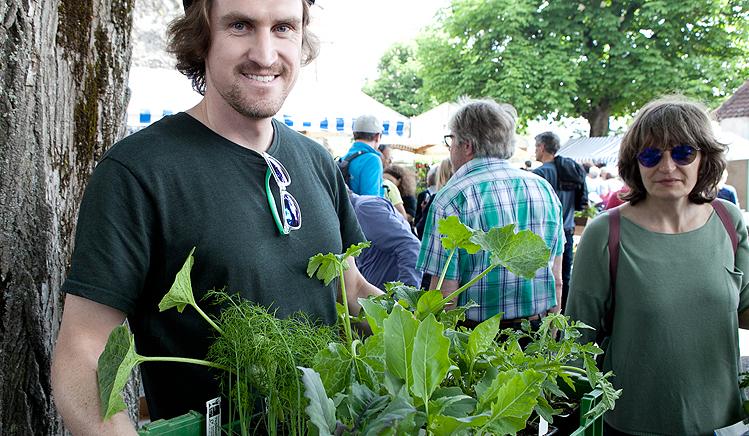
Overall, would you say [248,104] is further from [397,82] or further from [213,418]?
[397,82]

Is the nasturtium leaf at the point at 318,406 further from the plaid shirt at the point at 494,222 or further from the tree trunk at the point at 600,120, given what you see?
the tree trunk at the point at 600,120

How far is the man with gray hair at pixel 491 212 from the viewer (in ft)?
9.61

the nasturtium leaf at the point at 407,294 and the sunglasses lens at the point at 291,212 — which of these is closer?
the nasturtium leaf at the point at 407,294

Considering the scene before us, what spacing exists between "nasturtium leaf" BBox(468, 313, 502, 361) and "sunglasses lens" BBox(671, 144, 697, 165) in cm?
149

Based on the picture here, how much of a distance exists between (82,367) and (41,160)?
2.42 ft

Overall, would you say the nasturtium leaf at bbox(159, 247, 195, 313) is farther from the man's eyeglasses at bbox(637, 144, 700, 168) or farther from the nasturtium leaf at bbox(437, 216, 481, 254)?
the man's eyeglasses at bbox(637, 144, 700, 168)

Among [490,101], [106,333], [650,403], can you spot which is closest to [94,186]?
[106,333]

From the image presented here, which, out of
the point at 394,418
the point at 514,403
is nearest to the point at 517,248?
the point at 514,403

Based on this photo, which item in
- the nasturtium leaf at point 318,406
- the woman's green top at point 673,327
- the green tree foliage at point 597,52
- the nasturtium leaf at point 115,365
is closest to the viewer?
the nasturtium leaf at point 318,406

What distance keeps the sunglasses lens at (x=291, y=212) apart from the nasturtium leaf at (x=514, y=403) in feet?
2.40

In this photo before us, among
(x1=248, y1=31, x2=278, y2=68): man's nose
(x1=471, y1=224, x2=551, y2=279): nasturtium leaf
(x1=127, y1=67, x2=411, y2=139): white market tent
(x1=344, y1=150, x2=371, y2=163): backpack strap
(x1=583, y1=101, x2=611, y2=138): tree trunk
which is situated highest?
(x1=583, y1=101, x2=611, y2=138): tree trunk

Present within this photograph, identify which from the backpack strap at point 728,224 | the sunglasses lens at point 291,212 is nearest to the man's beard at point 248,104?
the sunglasses lens at point 291,212

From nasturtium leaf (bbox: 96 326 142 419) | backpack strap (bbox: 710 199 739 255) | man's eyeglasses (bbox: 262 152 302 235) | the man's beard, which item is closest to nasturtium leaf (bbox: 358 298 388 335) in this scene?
nasturtium leaf (bbox: 96 326 142 419)

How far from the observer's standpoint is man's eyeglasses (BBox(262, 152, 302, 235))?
150 centimetres
